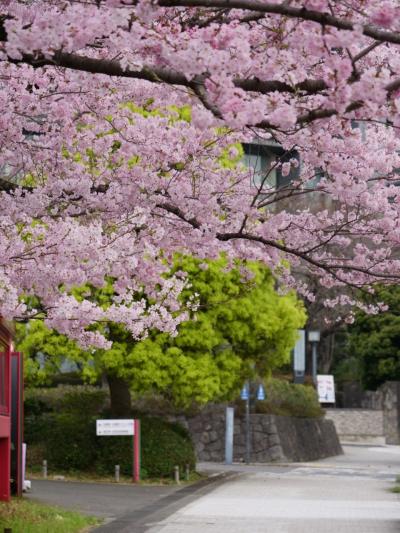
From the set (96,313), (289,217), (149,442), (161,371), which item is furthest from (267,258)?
(149,442)

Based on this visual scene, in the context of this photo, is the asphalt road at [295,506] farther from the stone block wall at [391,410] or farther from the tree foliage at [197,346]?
the stone block wall at [391,410]

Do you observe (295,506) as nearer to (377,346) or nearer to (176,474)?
(176,474)

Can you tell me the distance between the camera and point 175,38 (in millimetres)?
8508

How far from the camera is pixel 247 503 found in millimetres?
20922

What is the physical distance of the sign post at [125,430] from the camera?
26297mm

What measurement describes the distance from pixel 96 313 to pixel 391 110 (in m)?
6.27

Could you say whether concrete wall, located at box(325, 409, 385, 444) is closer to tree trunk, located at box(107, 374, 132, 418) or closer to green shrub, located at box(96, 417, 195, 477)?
tree trunk, located at box(107, 374, 132, 418)

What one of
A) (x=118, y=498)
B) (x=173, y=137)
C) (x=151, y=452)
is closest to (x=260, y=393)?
(x=151, y=452)

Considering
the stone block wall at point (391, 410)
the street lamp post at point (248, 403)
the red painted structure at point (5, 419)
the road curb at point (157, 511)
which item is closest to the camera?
the road curb at point (157, 511)

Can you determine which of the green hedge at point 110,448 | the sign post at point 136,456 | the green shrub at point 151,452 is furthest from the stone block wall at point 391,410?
the sign post at point 136,456

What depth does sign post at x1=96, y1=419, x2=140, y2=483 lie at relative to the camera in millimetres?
26297

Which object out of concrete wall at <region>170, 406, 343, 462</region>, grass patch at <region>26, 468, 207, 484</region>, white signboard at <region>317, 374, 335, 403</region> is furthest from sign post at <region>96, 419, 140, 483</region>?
white signboard at <region>317, 374, 335, 403</region>

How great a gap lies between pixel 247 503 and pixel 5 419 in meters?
4.94

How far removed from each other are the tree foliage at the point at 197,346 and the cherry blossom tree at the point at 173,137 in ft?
34.2
